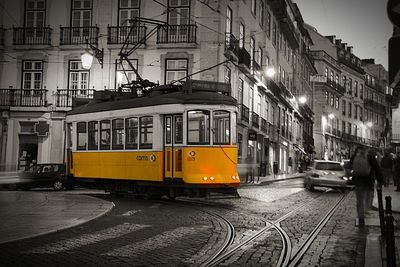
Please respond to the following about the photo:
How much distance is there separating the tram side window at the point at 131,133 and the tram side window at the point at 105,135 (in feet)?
3.06

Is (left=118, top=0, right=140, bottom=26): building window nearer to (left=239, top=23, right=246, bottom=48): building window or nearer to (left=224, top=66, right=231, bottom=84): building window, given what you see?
(left=224, top=66, right=231, bottom=84): building window

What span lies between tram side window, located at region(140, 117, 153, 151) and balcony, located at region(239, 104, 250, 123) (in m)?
16.0

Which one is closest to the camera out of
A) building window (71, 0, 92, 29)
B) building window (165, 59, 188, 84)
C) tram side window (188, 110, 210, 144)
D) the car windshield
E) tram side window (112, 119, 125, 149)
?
tram side window (188, 110, 210, 144)

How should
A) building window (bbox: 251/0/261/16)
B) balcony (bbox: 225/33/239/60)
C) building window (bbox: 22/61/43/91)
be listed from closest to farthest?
balcony (bbox: 225/33/239/60) → building window (bbox: 22/61/43/91) → building window (bbox: 251/0/261/16)

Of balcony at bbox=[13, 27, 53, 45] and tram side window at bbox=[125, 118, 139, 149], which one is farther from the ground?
balcony at bbox=[13, 27, 53, 45]

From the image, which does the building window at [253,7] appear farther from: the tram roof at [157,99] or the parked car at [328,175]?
the tram roof at [157,99]

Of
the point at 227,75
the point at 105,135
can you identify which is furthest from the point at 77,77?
the point at 105,135

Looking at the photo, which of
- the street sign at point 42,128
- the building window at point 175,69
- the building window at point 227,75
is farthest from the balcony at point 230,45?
the street sign at point 42,128

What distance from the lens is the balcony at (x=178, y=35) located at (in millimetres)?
26719

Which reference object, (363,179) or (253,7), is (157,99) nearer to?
(363,179)

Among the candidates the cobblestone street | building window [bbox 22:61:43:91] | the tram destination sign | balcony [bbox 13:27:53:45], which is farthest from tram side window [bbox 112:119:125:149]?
balcony [bbox 13:27:53:45]

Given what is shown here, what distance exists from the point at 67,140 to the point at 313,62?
50.2 m

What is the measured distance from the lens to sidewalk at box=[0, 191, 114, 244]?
859 centimetres

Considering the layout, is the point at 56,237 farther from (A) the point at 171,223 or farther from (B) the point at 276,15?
(B) the point at 276,15
